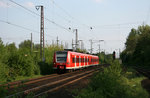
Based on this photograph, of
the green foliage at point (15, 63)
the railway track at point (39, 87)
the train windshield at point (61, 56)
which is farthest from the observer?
the train windshield at point (61, 56)

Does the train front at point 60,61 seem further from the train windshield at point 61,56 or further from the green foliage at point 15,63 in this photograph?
the green foliage at point 15,63

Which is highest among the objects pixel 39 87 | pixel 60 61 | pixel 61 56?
pixel 61 56

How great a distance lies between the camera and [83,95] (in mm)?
8195

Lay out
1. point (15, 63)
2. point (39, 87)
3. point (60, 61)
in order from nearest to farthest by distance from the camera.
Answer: point (39, 87) → point (15, 63) → point (60, 61)

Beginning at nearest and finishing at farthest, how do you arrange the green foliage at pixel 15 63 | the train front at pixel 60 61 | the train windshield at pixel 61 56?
the green foliage at pixel 15 63 → the train front at pixel 60 61 → the train windshield at pixel 61 56

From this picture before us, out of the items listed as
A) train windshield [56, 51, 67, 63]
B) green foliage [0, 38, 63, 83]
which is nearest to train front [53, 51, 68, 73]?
train windshield [56, 51, 67, 63]

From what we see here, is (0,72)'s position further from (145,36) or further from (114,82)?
(145,36)

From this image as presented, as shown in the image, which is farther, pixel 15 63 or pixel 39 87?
pixel 15 63

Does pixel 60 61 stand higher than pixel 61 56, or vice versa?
pixel 61 56

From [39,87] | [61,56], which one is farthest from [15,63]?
[39,87]

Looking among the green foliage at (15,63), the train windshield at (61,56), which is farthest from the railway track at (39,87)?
the train windshield at (61,56)

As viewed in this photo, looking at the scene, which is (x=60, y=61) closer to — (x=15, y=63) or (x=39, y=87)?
(x=15, y=63)

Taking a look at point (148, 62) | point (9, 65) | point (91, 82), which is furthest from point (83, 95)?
point (148, 62)

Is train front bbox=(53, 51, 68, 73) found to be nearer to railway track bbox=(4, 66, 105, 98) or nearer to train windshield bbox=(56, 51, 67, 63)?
train windshield bbox=(56, 51, 67, 63)
